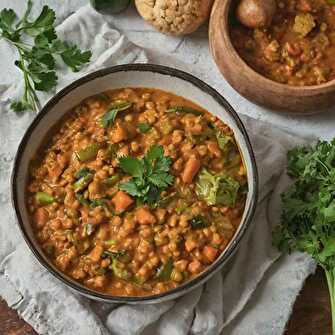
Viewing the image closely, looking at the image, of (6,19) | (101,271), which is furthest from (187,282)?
(6,19)

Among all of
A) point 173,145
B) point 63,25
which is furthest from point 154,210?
point 63,25

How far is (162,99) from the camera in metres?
4.23

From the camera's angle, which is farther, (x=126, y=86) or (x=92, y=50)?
(x=92, y=50)

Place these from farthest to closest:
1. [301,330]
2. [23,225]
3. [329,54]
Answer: [329,54] → [301,330] → [23,225]

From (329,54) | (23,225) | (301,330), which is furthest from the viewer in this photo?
(329,54)

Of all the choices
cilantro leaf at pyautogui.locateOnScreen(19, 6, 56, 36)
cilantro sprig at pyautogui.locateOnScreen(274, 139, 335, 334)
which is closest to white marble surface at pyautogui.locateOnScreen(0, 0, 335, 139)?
cilantro leaf at pyautogui.locateOnScreen(19, 6, 56, 36)

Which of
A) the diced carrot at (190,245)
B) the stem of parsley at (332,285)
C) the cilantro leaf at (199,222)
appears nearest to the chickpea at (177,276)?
the diced carrot at (190,245)

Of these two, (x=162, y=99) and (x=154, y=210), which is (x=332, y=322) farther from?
(x=162, y=99)

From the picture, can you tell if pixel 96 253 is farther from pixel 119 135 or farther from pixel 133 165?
pixel 119 135

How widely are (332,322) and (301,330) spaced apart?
→ 178 mm

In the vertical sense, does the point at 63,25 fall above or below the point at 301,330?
above

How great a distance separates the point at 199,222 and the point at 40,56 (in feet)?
4.68

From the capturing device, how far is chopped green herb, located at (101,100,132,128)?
408cm

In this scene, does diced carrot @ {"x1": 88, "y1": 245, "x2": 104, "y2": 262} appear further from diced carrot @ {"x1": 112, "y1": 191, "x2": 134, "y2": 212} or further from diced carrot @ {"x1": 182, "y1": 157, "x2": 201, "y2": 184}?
diced carrot @ {"x1": 182, "y1": 157, "x2": 201, "y2": 184}
